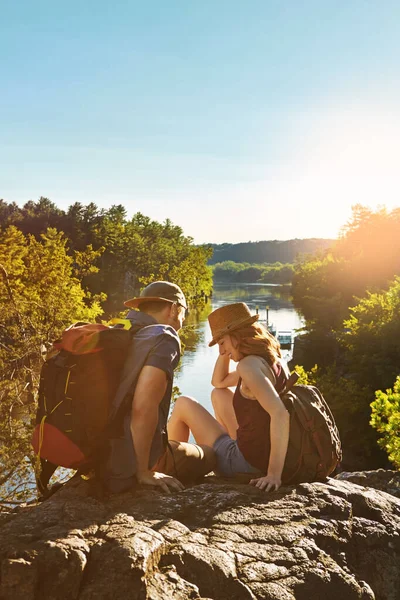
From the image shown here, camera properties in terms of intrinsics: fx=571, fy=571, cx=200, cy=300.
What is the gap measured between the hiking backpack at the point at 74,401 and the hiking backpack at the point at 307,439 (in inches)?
49.1

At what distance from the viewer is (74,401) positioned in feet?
10.4

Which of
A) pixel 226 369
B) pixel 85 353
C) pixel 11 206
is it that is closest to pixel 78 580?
pixel 85 353

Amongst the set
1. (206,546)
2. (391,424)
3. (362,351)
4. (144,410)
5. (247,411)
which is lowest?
(362,351)

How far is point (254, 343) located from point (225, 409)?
2.94 ft

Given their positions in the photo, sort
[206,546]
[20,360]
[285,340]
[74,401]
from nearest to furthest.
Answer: [206,546]
[74,401]
[20,360]
[285,340]

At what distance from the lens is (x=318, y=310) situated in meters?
46.2

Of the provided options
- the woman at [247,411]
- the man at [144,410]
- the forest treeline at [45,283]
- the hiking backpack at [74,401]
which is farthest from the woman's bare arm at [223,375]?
the forest treeline at [45,283]

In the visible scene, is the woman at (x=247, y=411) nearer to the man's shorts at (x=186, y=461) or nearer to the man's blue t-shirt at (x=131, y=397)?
the man's shorts at (x=186, y=461)

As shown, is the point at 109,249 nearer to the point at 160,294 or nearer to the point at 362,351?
the point at 362,351

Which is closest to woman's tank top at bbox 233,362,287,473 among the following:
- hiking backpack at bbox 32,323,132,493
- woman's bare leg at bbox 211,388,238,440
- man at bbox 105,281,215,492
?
woman's bare leg at bbox 211,388,238,440

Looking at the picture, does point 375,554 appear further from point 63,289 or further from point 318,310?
point 318,310

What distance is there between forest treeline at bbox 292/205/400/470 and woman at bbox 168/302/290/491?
590cm

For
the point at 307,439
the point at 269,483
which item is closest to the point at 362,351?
the point at 307,439

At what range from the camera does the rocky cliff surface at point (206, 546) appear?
251 cm
